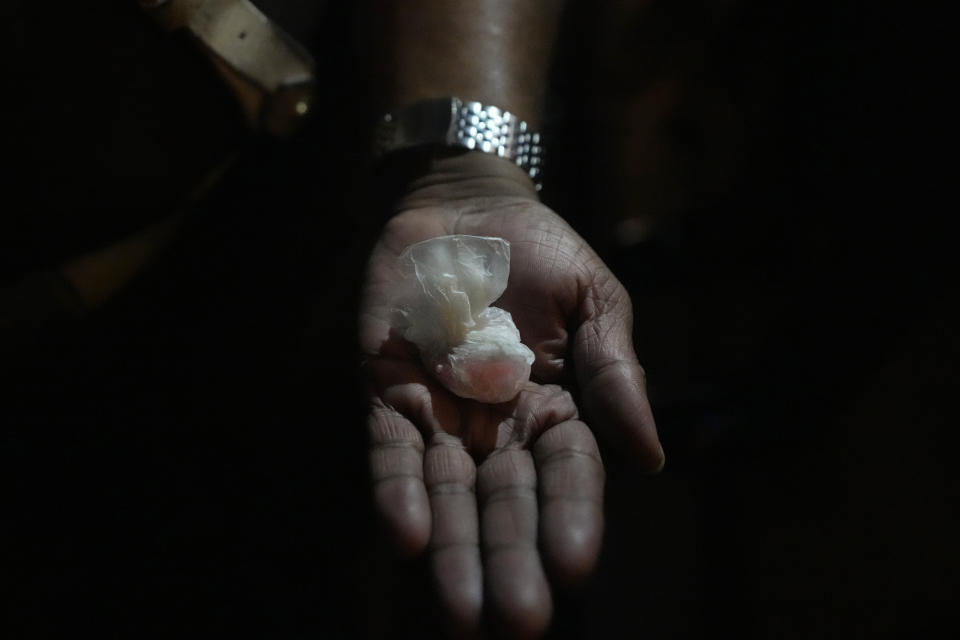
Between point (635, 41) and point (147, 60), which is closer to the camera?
point (147, 60)

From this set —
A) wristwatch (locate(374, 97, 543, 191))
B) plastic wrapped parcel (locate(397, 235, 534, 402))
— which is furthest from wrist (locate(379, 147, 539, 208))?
plastic wrapped parcel (locate(397, 235, 534, 402))

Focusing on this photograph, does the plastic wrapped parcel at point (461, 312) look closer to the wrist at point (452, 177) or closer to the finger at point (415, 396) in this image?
the finger at point (415, 396)

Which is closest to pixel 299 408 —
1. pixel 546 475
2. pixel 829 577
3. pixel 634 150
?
pixel 546 475

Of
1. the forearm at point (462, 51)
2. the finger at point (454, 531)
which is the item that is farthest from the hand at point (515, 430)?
the forearm at point (462, 51)

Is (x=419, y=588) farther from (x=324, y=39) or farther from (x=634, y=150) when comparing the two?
(x=634, y=150)

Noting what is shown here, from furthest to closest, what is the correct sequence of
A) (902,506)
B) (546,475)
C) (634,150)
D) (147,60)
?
1. (634,150)
2. (902,506)
3. (147,60)
4. (546,475)

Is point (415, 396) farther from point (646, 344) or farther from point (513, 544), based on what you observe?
point (646, 344)

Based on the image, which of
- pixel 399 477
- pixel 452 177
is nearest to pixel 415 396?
pixel 399 477
